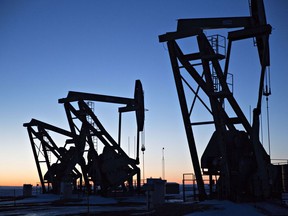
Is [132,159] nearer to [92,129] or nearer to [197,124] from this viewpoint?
[92,129]

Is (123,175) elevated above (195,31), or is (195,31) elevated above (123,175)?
(195,31)

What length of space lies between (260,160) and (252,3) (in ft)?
27.1

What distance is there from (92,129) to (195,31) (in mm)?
17304

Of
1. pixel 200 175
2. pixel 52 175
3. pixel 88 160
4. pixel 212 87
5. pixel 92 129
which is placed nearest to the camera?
pixel 212 87

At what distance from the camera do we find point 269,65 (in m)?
22.8

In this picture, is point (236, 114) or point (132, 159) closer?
point (236, 114)

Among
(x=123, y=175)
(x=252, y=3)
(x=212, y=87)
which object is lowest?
(x=123, y=175)

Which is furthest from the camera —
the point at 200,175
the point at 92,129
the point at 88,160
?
the point at 88,160

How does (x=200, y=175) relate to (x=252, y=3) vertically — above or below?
below

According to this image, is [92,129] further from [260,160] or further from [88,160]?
[260,160]

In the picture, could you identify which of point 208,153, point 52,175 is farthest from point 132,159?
point 208,153

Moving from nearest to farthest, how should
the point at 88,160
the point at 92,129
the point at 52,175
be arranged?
the point at 92,129, the point at 88,160, the point at 52,175

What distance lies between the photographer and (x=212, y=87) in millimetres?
21812

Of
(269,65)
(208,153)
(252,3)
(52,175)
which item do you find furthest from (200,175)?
(52,175)
